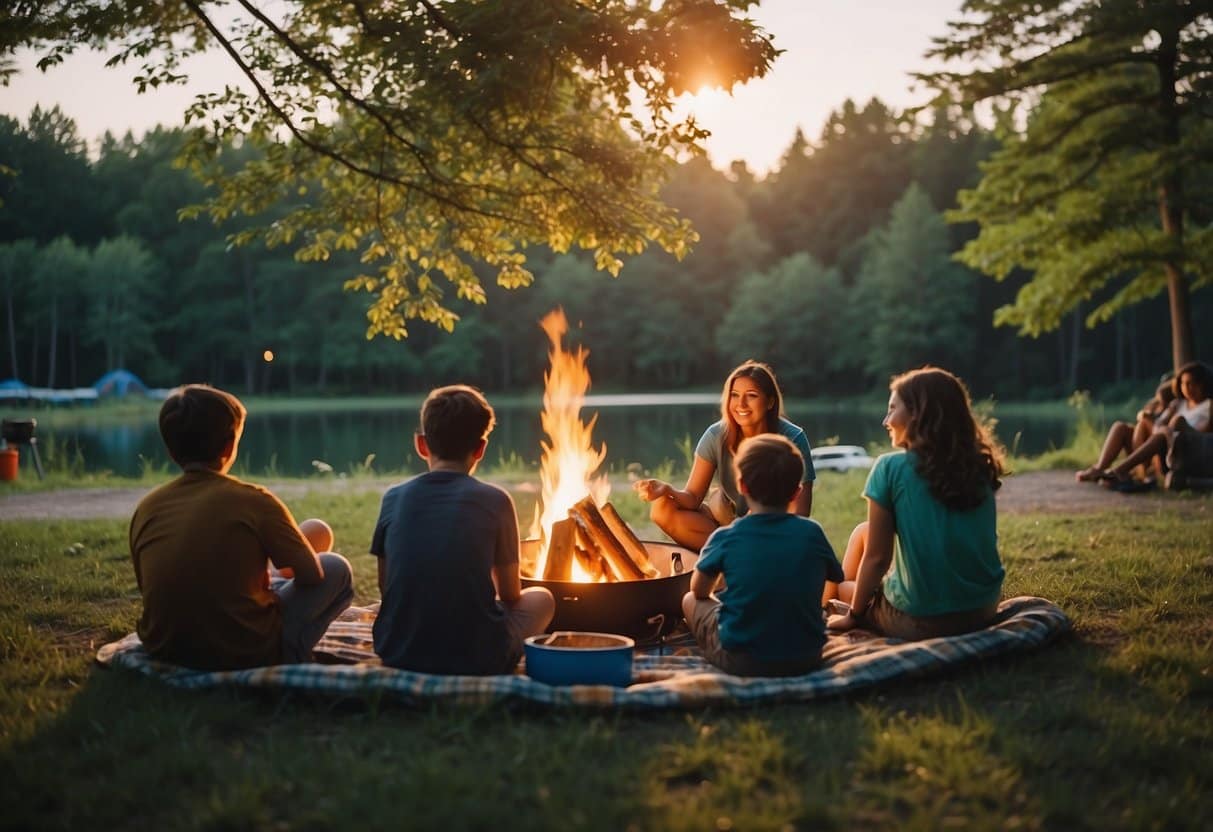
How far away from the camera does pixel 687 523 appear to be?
5637mm

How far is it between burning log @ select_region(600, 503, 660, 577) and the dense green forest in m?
40.2

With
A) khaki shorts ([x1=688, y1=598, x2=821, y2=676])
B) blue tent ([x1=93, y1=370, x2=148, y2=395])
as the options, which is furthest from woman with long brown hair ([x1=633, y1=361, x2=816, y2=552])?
blue tent ([x1=93, y1=370, x2=148, y2=395])

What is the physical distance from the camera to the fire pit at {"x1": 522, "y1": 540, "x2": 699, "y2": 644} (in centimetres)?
460

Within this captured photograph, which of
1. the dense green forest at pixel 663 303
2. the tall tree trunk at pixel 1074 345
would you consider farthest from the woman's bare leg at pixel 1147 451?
the tall tree trunk at pixel 1074 345

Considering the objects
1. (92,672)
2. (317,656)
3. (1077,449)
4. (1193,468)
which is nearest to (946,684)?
(317,656)

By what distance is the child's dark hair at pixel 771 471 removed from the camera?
389 cm

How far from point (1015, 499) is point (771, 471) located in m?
7.16

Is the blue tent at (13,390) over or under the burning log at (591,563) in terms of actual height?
over

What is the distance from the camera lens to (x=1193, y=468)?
30.6 ft

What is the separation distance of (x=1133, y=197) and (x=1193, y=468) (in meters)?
5.66

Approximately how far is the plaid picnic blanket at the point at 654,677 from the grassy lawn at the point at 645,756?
61 mm

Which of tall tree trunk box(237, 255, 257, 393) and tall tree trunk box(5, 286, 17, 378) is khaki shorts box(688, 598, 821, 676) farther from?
tall tree trunk box(237, 255, 257, 393)

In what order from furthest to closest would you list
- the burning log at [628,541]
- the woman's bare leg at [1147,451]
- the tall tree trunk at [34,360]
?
the tall tree trunk at [34,360] < the woman's bare leg at [1147,451] < the burning log at [628,541]

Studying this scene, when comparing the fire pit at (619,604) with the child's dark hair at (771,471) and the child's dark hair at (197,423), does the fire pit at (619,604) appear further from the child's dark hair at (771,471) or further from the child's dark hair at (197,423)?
the child's dark hair at (197,423)
